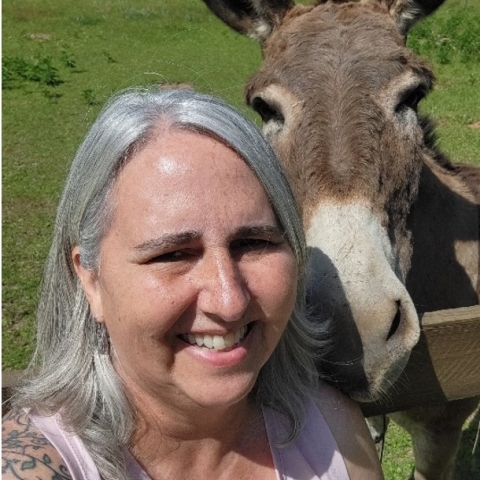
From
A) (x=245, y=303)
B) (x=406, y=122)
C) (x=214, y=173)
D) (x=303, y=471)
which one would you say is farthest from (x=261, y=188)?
(x=406, y=122)

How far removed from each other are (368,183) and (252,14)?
5.09ft

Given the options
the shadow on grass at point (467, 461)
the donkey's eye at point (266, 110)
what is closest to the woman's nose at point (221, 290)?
the donkey's eye at point (266, 110)

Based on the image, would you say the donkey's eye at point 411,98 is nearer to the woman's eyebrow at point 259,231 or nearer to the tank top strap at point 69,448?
the woman's eyebrow at point 259,231

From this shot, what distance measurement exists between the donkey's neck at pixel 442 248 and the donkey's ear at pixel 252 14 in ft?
3.55

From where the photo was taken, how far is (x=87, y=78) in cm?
1488

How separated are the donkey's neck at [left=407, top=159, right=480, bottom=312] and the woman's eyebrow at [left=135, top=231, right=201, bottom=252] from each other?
5.96 ft

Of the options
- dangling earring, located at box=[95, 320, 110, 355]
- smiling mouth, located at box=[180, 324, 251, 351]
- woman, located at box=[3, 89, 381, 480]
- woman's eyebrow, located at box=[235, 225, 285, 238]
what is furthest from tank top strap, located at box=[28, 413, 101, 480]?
woman's eyebrow, located at box=[235, 225, 285, 238]

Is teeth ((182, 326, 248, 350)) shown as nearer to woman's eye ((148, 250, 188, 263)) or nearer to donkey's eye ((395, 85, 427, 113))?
woman's eye ((148, 250, 188, 263))

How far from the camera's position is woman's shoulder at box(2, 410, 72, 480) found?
128 cm

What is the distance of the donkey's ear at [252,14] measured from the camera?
3.29m

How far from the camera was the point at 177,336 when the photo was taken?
1.39m

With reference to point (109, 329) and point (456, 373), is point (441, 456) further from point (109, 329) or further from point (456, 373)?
point (109, 329)

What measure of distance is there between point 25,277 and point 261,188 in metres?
5.30

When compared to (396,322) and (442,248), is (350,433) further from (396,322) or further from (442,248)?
(442,248)
